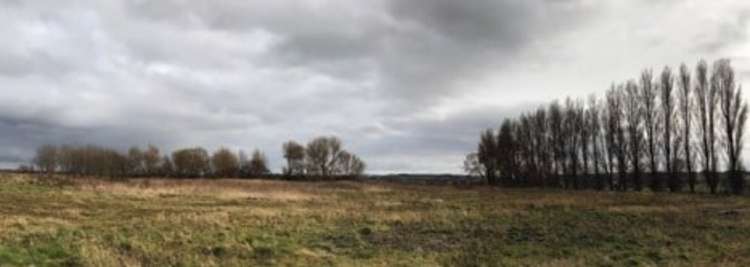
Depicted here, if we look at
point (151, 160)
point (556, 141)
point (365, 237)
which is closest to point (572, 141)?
point (556, 141)

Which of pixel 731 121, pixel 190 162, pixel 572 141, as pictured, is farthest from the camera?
pixel 190 162

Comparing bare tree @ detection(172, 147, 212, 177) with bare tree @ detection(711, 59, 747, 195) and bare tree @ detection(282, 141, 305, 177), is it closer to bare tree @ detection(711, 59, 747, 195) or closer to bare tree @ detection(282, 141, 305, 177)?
bare tree @ detection(282, 141, 305, 177)

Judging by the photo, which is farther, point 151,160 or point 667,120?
point 151,160

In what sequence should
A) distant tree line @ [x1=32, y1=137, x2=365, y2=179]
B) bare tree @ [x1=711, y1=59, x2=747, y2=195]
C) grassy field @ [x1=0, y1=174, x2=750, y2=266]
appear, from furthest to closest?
distant tree line @ [x1=32, y1=137, x2=365, y2=179]
bare tree @ [x1=711, y1=59, x2=747, y2=195]
grassy field @ [x1=0, y1=174, x2=750, y2=266]

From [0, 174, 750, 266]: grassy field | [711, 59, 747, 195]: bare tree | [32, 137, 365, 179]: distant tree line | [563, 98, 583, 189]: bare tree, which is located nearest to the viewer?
[0, 174, 750, 266]: grassy field

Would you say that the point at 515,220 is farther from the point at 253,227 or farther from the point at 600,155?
the point at 600,155

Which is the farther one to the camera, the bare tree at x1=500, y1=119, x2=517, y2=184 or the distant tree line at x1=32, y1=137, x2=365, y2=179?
the distant tree line at x1=32, y1=137, x2=365, y2=179

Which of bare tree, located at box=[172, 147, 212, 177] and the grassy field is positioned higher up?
bare tree, located at box=[172, 147, 212, 177]

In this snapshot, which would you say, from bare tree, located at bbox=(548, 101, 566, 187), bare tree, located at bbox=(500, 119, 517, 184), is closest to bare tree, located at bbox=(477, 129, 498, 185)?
bare tree, located at bbox=(500, 119, 517, 184)

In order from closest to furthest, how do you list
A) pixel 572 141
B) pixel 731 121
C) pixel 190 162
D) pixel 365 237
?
1. pixel 365 237
2. pixel 731 121
3. pixel 572 141
4. pixel 190 162

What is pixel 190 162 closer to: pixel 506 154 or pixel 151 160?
pixel 151 160

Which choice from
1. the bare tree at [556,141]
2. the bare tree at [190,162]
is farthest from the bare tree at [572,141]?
the bare tree at [190,162]

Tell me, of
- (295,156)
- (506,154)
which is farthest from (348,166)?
(506,154)

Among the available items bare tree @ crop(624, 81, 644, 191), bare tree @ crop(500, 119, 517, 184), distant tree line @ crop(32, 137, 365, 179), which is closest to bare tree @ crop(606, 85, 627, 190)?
bare tree @ crop(624, 81, 644, 191)
